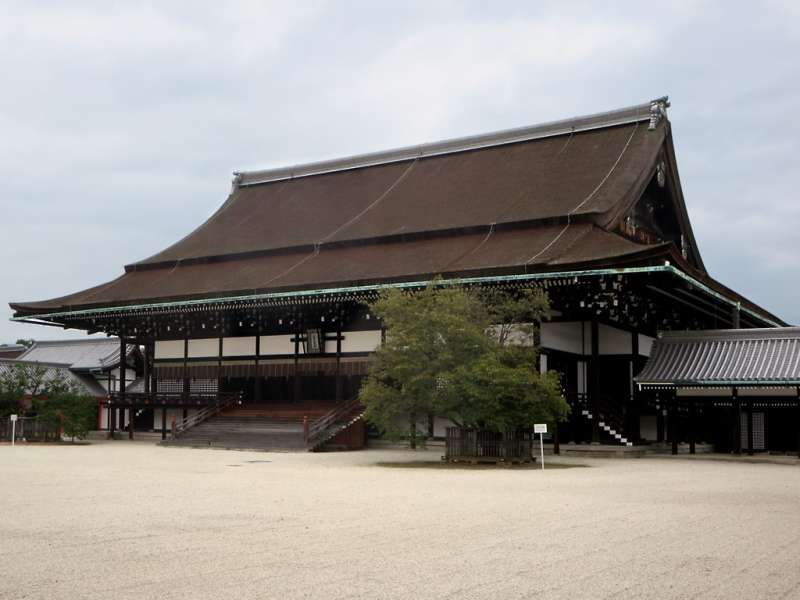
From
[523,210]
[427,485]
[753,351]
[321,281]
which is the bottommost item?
[427,485]

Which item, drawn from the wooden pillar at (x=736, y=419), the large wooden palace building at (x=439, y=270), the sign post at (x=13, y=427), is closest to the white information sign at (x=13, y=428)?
the sign post at (x=13, y=427)

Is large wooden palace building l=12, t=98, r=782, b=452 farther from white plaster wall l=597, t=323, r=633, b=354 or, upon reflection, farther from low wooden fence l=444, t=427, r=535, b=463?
low wooden fence l=444, t=427, r=535, b=463

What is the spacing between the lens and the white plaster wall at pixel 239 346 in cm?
3027

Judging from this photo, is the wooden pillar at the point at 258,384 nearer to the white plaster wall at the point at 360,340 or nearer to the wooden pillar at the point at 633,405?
the white plaster wall at the point at 360,340

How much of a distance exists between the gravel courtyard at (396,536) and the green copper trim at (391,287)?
A: 260 inches

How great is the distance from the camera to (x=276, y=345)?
97.5 feet

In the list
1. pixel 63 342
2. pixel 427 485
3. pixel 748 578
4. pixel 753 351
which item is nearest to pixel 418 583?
pixel 748 578

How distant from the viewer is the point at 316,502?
11.7m

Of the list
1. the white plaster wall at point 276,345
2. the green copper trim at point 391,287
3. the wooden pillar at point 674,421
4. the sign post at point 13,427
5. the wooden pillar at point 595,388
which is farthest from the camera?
the white plaster wall at point 276,345

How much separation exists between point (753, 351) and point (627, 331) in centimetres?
359

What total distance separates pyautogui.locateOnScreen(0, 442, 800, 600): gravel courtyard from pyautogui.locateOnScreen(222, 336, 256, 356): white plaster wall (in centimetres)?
1413


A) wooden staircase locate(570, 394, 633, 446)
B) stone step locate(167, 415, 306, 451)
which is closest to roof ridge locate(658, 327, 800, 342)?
wooden staircase locate(570, 394, 633, 446)

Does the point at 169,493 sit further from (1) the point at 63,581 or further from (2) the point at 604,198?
(2) the point at 604,198

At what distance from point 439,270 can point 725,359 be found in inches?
299
